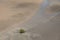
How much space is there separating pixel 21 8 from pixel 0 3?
263mm

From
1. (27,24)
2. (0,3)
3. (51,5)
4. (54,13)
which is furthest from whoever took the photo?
(0,3)

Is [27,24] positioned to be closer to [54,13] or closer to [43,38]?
[43,38]

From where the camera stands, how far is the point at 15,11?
1.30 m

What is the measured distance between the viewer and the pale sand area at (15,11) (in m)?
1.13

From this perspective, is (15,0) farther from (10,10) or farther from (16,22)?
(16,22)

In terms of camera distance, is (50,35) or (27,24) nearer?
(50,35)

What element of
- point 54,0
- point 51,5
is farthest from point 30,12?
point 54,0

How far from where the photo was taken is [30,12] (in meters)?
1.27

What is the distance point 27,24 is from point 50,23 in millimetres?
175

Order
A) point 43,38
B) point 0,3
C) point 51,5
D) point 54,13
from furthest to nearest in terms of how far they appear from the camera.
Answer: point 0,3, point 51,5, point 54,13, point 43,38

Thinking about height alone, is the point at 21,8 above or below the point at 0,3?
below

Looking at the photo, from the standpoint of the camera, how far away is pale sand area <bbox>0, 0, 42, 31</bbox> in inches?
44.4

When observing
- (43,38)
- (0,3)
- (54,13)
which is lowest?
(43,38)

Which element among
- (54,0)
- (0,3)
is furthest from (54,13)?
(0,3)
